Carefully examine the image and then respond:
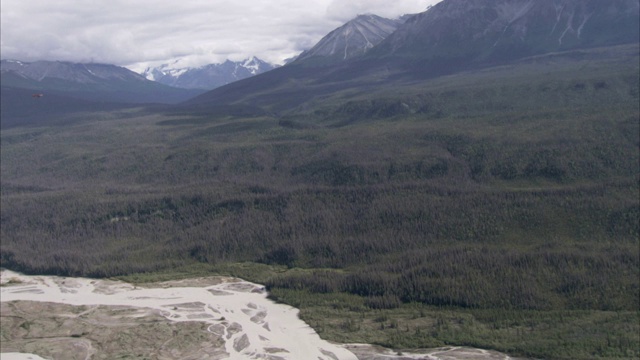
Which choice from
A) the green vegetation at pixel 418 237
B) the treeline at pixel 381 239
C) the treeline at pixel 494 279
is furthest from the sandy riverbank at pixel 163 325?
the treeline at pixel 494 279

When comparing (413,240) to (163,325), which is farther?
(413,240)

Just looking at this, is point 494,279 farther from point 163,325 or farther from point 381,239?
point 163,325

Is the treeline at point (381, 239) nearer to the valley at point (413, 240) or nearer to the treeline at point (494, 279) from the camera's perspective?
the treeline at point (494, 279)

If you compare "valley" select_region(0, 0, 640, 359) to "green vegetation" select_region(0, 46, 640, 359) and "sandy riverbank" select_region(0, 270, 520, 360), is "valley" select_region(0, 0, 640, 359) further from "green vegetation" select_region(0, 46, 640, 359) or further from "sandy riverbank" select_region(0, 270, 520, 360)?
"sandy riverbank" select_region(0, 270, 520, 360)

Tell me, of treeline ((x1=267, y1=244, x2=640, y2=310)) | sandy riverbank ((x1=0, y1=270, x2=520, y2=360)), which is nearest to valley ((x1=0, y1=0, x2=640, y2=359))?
treeline ((x1=267, y1=244, x2=640, y2=310))

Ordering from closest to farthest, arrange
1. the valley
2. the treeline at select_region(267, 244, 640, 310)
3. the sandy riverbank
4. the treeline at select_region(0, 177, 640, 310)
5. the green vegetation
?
1. the sandy riverbank
2. the valley
3. the green vegetation
4. the treeline at select_region(267, 244, 640, 310)
5. the treeline at select_region(0, 177, 640, 310)

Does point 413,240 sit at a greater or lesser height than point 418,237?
lesser

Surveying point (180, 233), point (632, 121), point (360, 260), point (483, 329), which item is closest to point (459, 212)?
point (360, 260)

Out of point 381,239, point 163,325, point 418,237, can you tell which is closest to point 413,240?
point 418,237

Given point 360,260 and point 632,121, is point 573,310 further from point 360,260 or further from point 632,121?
point 632,121

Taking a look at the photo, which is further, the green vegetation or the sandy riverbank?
the green vegetation

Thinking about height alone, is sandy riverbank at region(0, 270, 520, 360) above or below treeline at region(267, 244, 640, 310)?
below
